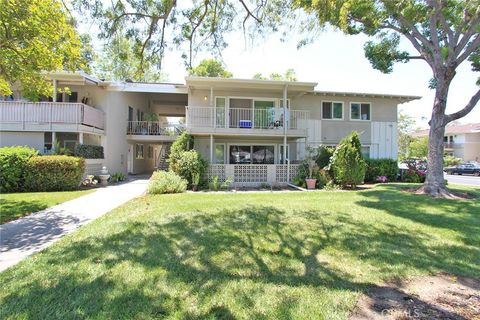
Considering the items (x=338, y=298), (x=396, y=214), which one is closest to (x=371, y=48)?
(x=396, y=214)

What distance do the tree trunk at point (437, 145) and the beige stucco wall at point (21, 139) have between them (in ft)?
61.7

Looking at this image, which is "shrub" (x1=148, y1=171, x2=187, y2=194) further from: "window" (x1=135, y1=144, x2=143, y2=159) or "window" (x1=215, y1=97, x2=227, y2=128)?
"window" (x1=135, y1=144, x2=143, y2=159)

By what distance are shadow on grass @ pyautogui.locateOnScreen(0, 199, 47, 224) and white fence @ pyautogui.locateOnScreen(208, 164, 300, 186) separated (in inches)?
296

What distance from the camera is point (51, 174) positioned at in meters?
12.0

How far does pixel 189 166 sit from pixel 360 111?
40.3 feet

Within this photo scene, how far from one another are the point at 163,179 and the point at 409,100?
16.9m

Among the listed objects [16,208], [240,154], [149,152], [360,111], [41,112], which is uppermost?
[360,111]

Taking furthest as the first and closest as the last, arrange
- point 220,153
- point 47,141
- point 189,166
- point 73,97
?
1. point 73,97
2. point 220,153
3. point 47,141
4. point 189,166

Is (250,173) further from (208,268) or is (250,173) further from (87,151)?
(208,268)

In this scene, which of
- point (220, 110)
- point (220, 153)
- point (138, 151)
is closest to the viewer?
point (220, 110)

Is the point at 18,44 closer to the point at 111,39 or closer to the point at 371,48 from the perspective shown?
the point at 111,39

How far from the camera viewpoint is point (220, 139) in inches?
669

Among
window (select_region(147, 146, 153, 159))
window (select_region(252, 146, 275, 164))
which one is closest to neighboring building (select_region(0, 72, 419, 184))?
window (select_region(252, 146, 275, 164))

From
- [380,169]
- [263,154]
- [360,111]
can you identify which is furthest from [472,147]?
[263,154]
